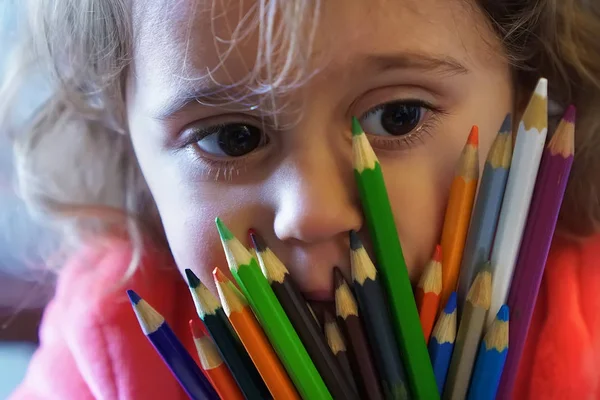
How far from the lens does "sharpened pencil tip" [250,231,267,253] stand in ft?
1.41

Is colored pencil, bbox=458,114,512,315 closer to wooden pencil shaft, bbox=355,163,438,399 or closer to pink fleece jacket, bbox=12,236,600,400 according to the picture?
wooden pencil shaft, bbox=355,163,438,399

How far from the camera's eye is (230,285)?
42 cm

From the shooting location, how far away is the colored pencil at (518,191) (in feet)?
1.31

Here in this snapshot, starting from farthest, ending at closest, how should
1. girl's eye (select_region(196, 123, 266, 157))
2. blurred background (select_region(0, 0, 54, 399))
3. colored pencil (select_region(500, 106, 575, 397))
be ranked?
1. blurred background (select_region(0, 0, 54, 399))
2. girl's eye (select_region(196, 123, 266, 157))
3. colored pencil (select_region(500, 106, 575, 397))

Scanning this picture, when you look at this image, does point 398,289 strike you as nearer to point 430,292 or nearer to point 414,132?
point 430,292

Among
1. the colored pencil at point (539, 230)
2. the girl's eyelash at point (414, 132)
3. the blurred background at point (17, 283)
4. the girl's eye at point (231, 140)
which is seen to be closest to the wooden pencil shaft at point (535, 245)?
the colored pencil at point (539, 230)

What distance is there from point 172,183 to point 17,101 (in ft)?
1.03

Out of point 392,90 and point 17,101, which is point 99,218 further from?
point 392,90

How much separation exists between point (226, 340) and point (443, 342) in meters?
0.15

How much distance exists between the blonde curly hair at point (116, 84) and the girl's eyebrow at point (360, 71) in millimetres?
41

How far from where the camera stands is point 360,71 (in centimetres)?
44

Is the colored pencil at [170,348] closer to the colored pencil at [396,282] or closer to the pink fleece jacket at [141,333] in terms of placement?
the colored pencil at [396,282]

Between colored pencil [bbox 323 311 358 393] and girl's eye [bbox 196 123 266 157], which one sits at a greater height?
girl's eye [bbox 196 123 266 157]

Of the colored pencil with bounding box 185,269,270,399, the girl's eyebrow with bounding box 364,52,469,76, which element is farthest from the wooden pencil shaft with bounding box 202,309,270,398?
the girl's eyebrow with bounding box 364,52,469,76
